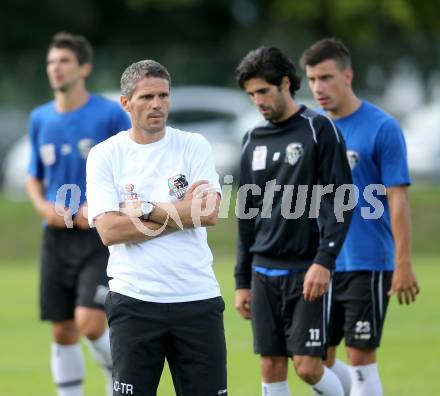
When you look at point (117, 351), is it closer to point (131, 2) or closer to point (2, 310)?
point (2, 310)

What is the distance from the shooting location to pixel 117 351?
612 centimetres

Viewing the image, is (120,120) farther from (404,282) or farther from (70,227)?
(404,282)

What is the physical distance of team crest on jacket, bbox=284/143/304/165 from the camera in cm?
717

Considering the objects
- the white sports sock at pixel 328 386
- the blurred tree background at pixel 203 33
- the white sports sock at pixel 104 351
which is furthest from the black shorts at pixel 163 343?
the blurred tree background at pixel 203 33

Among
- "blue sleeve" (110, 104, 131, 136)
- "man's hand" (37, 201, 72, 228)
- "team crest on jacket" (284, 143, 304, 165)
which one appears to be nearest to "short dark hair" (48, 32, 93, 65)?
"blue sleeve" (110, 104, 131, 136)

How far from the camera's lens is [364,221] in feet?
25.7

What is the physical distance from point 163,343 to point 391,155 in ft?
7.19

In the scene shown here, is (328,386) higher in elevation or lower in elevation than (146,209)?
lower

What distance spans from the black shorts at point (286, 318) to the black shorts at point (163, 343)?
3.58 feet

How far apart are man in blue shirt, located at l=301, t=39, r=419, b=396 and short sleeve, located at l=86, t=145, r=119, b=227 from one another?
2.00 meters

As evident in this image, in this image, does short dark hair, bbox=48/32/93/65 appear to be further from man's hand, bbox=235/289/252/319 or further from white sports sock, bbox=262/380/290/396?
white sports sock, bbox=262/380/290/396

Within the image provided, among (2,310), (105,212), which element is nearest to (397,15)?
(2,310)

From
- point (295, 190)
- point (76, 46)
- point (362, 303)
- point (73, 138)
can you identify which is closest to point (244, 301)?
point (362, 303)

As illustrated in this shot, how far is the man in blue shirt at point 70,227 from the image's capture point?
879 cm
